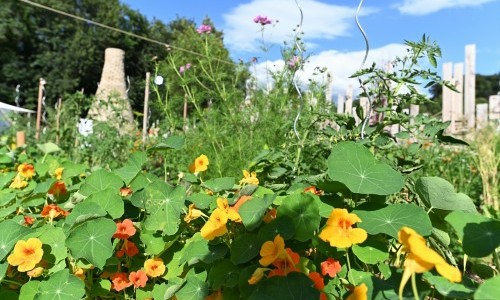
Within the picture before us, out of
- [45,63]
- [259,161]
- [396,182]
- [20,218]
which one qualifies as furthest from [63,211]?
[45,63]

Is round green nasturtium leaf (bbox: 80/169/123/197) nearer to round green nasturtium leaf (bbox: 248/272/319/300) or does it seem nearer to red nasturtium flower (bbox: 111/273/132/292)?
red nasturtium flower (bbox: 111/273/132/292)

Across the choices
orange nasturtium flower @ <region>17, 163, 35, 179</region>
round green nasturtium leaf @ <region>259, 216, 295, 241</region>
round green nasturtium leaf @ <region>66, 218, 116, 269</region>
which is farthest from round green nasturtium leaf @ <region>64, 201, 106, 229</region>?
orange nasturtium flower @ <region>17, 163, 35, 179</region>

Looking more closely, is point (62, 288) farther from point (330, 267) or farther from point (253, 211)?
point (330, 267)

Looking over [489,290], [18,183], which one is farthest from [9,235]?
[489,290]

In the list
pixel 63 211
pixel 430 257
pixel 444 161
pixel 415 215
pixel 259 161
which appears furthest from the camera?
pixel 444 161

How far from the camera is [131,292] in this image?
110cm

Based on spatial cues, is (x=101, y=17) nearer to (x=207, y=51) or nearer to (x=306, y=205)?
(x=207, y=51)

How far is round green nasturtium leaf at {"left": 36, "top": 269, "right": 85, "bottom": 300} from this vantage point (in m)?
0.87

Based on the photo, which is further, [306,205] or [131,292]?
[131,292]

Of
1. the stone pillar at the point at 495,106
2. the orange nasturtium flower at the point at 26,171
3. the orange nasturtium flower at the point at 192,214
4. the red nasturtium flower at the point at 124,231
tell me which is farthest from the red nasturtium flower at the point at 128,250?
the stone pillar at the point at 495,106

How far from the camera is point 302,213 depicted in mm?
838

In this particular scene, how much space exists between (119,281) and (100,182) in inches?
11.4

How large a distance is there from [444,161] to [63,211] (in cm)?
337

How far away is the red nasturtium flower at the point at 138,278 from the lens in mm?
995
